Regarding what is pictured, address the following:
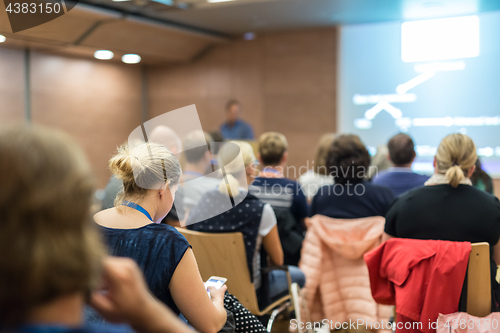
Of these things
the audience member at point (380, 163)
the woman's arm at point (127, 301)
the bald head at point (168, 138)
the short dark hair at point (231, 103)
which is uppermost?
the short dark hair at point (231, 103)

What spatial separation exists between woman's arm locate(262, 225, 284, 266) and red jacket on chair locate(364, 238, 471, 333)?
572mm

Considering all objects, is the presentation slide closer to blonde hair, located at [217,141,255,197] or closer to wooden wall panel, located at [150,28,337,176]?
wooden wall panel, located at [150,28,337,176]

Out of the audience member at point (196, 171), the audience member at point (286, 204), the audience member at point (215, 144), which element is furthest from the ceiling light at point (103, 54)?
the audience member at point (286, 204)

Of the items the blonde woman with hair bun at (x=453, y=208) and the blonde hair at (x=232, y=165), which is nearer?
the blonde woman with hair bun at (x=453, y=208)

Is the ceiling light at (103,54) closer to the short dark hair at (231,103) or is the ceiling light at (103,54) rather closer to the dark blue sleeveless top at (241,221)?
the short dark hair at (231,103)

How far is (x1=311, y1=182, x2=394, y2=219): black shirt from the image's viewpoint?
8.61 feet

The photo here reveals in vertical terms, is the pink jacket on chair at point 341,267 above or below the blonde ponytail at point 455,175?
below

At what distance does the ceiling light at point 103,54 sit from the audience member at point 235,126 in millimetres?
2130

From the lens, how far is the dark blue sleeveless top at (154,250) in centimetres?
129

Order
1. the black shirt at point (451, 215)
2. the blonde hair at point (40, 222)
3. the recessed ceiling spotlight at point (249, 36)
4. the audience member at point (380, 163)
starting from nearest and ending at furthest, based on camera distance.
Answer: the blonde hair at point (40, 222), the black shirt at point (451, 215), the audience member at point (380, 163), the recessed ceiling spotlight at point (249, 36)

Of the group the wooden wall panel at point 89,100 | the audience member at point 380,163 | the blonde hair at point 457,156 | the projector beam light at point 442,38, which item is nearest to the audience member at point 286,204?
the blonde hair at point 457,156

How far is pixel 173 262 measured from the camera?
1286 mm

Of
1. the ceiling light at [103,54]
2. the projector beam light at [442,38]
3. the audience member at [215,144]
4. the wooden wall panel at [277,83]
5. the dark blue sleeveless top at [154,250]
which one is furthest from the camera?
the wooden wall panel at [277,83]

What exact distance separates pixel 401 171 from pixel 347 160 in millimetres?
735
